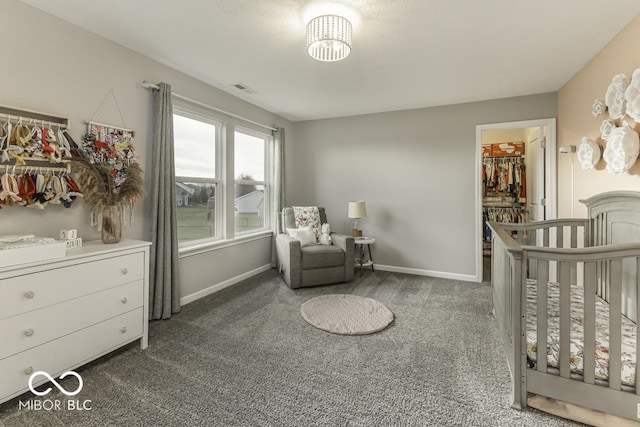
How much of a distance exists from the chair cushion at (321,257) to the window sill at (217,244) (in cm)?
81

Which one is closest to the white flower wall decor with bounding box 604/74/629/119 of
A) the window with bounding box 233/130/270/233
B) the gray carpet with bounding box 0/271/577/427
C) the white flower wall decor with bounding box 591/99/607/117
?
the white flower wall decor with bounding box 591/99/607/117

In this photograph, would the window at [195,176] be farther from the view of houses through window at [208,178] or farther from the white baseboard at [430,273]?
the white baseboard at [430,273]

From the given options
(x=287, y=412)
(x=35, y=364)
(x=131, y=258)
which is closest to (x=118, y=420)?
(x=35, y=364)

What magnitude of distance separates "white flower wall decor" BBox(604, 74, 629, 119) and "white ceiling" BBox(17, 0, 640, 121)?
1.34ft

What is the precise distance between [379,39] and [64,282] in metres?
2.73

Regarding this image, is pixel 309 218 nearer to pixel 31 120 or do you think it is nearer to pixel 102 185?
pixel 102 185

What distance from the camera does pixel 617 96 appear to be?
7.11 ft

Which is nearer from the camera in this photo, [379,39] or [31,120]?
[31,120]

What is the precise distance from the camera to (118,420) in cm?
154

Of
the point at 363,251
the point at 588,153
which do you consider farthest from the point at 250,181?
the point at 588,153

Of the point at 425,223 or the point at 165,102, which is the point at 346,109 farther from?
the point at 165,102

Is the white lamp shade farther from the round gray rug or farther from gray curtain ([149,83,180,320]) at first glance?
gray curtain ([149,83,180,320])

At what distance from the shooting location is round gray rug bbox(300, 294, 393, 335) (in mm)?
2584

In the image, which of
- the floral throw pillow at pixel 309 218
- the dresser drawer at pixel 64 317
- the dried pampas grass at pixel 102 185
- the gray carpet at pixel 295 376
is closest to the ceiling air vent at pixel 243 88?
the dried pampas grass at pixel 102 185
